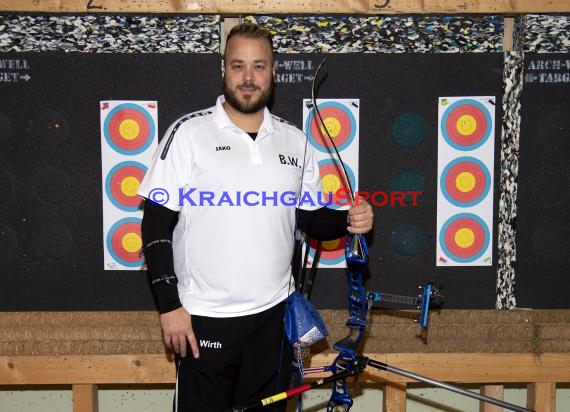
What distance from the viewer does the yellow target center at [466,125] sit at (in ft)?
6.89

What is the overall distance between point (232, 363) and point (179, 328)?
195 mm

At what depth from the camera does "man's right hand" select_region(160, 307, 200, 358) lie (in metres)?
1.55

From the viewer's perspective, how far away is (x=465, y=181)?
83.7 inches

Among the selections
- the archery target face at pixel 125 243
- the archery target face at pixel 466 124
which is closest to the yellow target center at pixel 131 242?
the archery target face at pixel 125 243

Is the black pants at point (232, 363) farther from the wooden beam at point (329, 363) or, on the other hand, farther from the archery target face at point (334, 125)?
the archery target face at point (334, 125)

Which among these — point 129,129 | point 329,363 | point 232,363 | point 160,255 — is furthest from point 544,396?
point 129,129

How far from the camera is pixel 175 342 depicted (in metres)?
1.58

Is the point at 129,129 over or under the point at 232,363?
over

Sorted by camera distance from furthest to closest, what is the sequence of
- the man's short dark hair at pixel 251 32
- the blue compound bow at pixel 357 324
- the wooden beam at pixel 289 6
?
the wooden beam at pixel 289 6
the man's short dark hair at pixel 251 32
the blue compound bow at pixel 357 324

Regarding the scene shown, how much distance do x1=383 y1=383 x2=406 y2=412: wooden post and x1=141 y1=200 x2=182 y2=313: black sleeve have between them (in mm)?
903

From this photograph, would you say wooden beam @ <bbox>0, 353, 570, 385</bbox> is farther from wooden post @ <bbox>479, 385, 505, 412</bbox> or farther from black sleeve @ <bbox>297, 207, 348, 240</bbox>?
black sleeve @ <bbox>297, 207, 348, 240</bbox>

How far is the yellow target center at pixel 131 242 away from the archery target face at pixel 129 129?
0.29m

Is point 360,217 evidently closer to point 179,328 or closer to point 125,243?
point 179,328

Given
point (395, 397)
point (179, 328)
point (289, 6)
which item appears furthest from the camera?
point (395, 397)
